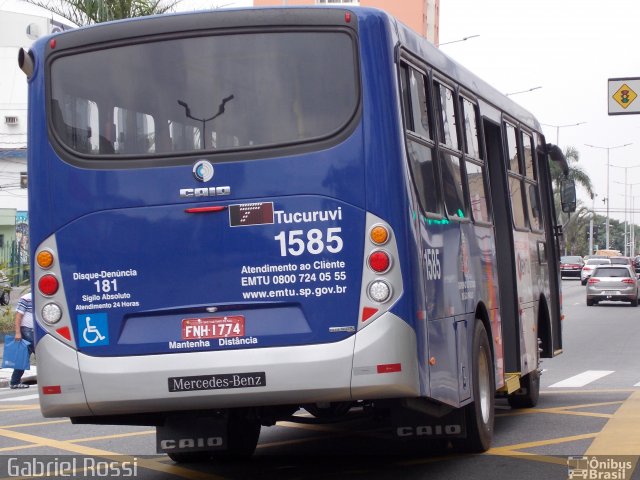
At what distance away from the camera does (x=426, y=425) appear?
356 inches

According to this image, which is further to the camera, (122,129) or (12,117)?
(12,117)

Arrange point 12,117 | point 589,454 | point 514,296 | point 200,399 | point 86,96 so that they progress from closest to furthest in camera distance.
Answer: point 200,399 < point 86,96 < point 589,454 < point 514,296 < point 12,117

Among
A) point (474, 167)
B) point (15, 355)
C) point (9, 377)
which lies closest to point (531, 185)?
point (474, 167)

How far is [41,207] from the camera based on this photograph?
8.37m

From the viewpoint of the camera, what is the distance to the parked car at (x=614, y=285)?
147 feet

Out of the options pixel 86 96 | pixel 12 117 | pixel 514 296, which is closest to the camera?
pixel 86 96

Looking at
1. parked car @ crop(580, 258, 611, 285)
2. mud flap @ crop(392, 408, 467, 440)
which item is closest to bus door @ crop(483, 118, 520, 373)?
mud flap @ crop(392, 408, 467, 440)

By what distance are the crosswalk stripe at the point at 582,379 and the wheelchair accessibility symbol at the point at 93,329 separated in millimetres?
10020

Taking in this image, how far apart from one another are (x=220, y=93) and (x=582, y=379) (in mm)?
11196

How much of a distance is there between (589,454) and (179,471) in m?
3.18

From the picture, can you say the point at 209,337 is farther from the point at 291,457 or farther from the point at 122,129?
the point at 291,457

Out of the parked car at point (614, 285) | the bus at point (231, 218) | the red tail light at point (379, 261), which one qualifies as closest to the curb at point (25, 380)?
the bus at point (231, 218)

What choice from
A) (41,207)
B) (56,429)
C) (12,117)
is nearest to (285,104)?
(41,207)

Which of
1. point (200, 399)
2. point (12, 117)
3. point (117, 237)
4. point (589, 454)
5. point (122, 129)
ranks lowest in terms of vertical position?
point (589, 454)
